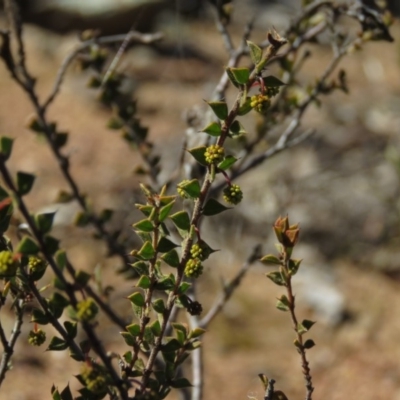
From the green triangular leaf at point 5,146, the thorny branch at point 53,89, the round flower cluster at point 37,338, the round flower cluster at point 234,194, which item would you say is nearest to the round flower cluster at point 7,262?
the green triangular leaf at point 5,146

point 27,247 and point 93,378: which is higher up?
point 27,247

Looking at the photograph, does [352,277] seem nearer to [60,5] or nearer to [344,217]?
[344,217]

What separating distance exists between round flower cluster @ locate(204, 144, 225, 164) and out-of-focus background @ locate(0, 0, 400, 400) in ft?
4.52

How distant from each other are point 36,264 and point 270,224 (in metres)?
4.88

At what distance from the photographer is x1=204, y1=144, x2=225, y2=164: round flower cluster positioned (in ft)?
3.62

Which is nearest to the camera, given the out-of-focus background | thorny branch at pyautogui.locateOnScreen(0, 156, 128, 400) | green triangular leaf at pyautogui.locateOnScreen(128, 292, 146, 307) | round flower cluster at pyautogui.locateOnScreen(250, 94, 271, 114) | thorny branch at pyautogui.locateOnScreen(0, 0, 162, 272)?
thorny branch at pyautogui.locateOnScreen(0, 156, 128, 400)

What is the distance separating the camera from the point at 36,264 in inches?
44.2

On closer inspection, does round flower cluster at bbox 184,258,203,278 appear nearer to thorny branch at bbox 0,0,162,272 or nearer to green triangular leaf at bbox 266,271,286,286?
green triangular leaf at bbox 266,271,286,286

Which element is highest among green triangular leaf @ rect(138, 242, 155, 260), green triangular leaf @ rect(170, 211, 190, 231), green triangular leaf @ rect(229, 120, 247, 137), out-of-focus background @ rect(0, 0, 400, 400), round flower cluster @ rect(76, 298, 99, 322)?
out-of-focus background @ rect(0, 0, 400, 400)

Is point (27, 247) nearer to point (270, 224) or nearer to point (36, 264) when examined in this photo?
point (36, 264)

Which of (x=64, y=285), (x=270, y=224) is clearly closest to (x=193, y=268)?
(x=64, y=285)

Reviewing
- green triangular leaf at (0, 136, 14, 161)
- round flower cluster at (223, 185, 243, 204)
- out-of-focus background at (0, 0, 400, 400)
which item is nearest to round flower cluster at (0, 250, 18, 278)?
green triangular leaf at (0, 136, 14, 161)

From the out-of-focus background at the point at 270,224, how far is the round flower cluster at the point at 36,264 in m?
1.40

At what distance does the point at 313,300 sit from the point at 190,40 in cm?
728
